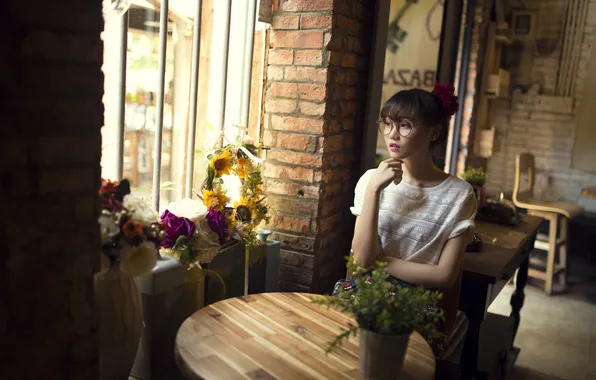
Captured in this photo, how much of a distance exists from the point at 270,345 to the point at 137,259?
1.44ft

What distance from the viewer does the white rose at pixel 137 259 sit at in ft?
4.84

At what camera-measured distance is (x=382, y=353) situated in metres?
1.35

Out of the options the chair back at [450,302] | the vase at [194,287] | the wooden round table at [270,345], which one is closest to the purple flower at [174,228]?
the vase at [194,287]

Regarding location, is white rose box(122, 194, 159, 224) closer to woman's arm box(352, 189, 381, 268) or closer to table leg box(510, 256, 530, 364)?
woman's arm box(352, 189, 381, 268)

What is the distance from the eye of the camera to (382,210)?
214 centimetres

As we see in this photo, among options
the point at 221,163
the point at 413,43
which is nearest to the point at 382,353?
the point at 221,163

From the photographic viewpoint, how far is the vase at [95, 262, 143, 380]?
58.5 inches

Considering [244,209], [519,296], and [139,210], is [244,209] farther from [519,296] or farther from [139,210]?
[519,296]

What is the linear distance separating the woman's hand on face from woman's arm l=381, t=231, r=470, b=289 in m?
0.29

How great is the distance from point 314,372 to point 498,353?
6.06ft

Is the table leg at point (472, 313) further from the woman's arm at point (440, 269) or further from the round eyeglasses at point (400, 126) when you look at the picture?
the round eyeglasses at point (400, 126)

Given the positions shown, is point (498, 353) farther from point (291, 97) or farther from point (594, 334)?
point (291, 97)

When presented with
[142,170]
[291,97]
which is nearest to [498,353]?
[291,97]

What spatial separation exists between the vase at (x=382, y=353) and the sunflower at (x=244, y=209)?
2.95ft
